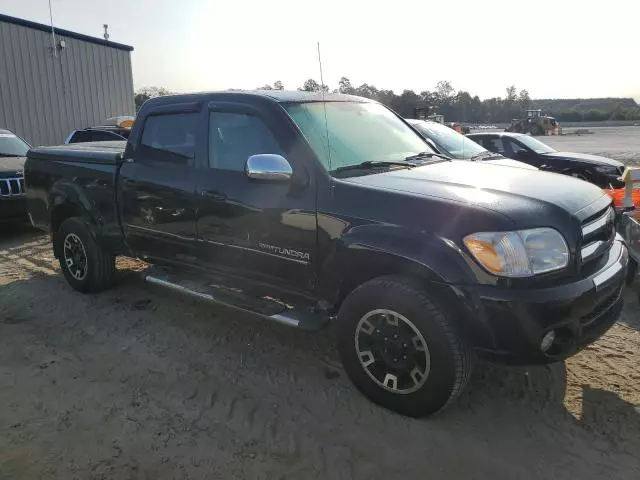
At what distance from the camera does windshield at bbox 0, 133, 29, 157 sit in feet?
29.2

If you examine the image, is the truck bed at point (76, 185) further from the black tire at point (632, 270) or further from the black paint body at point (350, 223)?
the black tire at point (632, 270)

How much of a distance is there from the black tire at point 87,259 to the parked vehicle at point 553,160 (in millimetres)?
7371

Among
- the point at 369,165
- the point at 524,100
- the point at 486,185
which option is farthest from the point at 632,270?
the point at 524,100

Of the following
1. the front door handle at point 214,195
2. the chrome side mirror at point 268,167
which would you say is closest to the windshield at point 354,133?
the chrome side mirror at point 268,167

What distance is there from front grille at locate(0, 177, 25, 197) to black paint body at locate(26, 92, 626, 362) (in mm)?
3762

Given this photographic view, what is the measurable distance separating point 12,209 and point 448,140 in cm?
673

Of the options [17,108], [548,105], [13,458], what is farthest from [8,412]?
[548,105]

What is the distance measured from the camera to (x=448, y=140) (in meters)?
7.84

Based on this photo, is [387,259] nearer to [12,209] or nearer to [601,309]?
[601,309]

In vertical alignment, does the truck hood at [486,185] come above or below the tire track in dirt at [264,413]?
above

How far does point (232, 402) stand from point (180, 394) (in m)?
0.38

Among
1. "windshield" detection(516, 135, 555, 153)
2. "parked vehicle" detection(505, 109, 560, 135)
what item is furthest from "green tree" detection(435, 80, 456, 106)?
"windshield" detection(516, 135, 555, 153)

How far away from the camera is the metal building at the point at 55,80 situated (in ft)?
53.6

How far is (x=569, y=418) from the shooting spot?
3.12 meters
